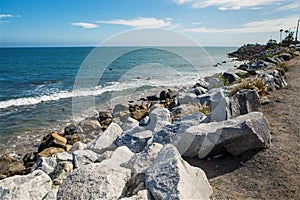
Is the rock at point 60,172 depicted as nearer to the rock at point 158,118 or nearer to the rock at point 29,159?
the rock at point 158,118

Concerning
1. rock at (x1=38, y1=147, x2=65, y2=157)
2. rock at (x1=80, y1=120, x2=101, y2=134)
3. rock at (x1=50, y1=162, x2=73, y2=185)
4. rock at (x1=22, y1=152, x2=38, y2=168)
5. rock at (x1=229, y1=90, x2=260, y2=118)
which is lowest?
rock at (x1=22, y1=152, x2=38, y2=168)

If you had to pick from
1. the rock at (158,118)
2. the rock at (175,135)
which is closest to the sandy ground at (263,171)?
the rock at (175,135)

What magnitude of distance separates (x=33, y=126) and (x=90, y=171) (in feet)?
28.3

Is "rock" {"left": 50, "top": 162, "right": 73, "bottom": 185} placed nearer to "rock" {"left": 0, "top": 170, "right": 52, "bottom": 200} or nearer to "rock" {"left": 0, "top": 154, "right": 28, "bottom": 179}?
"rock" {"left": 0, "top": 170, "right": 52, "bottom": 200}

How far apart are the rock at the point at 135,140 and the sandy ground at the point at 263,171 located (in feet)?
4.06

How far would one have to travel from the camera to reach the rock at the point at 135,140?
4840 mm

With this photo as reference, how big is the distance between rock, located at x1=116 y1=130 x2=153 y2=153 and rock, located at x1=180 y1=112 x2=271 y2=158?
3.76ft

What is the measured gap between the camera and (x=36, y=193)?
3191 millimetres

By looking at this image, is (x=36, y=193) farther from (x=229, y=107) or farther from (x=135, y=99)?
(x=135, y=99)

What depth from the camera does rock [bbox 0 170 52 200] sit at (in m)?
3.09

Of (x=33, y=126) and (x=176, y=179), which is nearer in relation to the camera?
(x=176, y=179)

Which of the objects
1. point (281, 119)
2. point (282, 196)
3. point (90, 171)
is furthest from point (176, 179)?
point (281, 119)

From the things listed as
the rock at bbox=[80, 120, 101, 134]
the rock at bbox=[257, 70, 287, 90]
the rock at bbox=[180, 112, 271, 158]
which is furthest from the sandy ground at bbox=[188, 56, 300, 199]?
the rock at bbox=[80, 120, 101, 134]

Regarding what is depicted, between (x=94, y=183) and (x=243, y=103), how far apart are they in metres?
3.43
